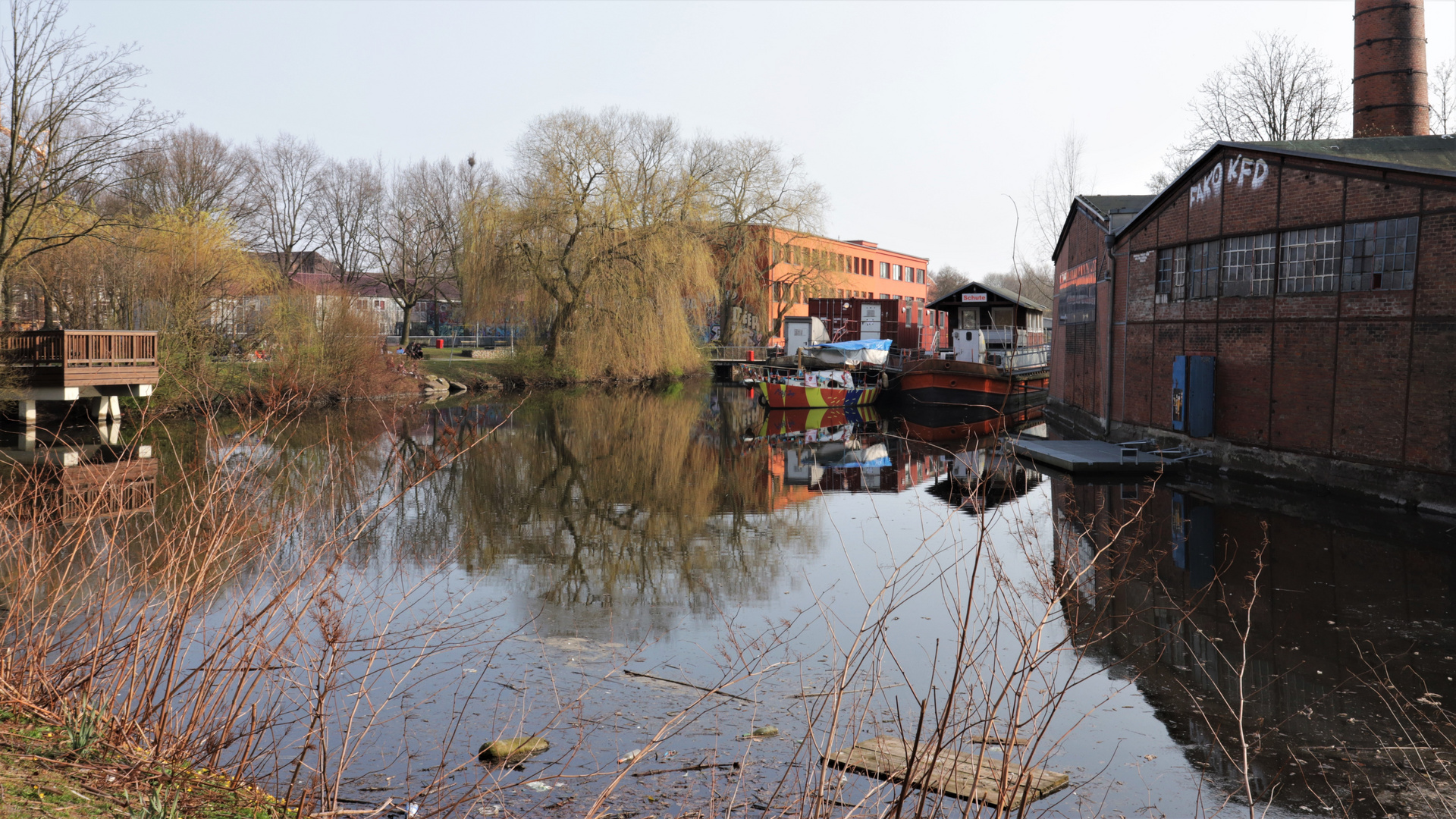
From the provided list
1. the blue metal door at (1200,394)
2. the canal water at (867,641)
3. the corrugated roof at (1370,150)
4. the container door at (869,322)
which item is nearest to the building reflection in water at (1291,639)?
the canal water at (867,641)

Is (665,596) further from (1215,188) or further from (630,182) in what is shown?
(630,182)

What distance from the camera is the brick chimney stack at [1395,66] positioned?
2195 cm

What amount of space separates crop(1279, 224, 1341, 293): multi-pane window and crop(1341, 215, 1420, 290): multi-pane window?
267mm

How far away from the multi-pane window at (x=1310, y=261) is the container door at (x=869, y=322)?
1310 inches

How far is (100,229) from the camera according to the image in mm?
26812

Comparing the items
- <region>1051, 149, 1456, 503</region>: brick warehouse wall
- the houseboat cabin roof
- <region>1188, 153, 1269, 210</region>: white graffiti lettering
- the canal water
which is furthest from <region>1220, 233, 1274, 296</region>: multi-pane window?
the houseboat cabin roof

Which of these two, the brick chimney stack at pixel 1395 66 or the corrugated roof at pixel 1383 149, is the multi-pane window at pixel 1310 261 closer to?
the corrugated roof at pixel 1383 149

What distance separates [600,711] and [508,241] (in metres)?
36.2

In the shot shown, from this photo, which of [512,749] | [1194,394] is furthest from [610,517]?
[1194,394]

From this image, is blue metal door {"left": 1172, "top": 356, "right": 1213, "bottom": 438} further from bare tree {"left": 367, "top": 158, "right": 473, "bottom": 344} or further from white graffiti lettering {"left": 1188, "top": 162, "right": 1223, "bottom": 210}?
bare tree {"left": 367, "top": 158, "right": 473, "bottom": 344}

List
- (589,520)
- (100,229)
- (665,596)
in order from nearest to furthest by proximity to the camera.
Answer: (665,596) → (589,520) → (100,229)

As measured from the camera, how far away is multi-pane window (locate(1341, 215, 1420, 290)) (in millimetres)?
14914


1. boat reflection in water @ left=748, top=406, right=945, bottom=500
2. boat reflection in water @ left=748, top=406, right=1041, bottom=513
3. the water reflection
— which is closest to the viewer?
boat reflection in water @ left=748, top=406, right=1041, bottom=513

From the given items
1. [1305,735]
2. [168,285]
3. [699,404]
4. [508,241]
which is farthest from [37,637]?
[508,241]
